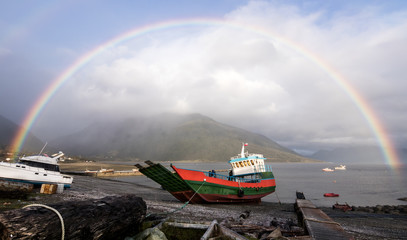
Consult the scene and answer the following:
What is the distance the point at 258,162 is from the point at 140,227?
2353 cm

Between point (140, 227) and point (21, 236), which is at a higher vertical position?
point (21, 236)

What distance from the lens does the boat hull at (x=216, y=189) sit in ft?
75.0

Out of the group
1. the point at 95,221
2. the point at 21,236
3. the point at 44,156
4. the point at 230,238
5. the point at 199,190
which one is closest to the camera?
the point at 21,236

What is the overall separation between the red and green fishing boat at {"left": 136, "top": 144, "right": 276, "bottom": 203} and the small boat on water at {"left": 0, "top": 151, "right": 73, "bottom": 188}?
11858mm

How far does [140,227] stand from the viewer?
8625 mm

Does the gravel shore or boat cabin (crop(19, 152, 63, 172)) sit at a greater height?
boat cabin (crop(19, 152, 63, 172))

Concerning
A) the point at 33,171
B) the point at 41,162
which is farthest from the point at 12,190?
the point at 41,162

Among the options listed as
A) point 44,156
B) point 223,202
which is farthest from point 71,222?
point 44,156

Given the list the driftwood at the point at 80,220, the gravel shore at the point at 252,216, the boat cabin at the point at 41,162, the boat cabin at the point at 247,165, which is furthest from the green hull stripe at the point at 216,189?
the boat cabin at the point at 41,162

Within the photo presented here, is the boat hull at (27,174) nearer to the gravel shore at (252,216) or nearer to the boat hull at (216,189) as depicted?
the gravel shore at (252,216)

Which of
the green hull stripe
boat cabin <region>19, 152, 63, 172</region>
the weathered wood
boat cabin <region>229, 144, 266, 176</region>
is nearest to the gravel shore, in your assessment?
the weathered wood

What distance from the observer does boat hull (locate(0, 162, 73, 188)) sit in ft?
71.2

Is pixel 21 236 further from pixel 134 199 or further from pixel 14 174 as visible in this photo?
pixel 14 174

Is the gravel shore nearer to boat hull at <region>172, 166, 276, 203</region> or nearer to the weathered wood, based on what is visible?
the weathered wood
